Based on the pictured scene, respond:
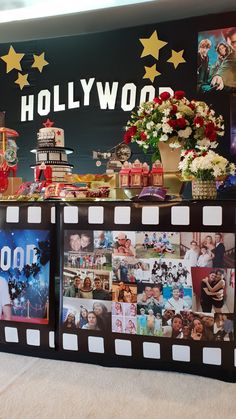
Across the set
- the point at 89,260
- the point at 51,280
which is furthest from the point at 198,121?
the point at 51,280

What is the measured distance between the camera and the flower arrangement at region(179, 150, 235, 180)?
2.01 metres

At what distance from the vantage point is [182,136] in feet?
7.55

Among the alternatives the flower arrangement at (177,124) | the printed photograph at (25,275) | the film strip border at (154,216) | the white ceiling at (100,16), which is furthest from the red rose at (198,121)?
the white ceiling at (100,16)

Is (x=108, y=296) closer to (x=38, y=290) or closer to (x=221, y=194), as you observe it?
(x=38, y=290)

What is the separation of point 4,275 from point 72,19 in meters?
2.72

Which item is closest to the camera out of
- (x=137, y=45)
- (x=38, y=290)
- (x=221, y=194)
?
(x=38, y=290)

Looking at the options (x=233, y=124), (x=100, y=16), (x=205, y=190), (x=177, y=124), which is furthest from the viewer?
(x=100, y=16)

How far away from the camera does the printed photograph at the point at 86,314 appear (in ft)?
6.81

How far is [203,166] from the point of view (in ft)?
6.59

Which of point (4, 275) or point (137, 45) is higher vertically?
point (137, 45)

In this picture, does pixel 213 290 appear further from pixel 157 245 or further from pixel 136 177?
pixel 136 177

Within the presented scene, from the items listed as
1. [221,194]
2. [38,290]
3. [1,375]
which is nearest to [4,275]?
[38,290]

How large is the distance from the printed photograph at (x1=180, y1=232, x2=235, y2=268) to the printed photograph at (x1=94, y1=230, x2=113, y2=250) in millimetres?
359

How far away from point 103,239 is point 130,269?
→ 0.66 feet
